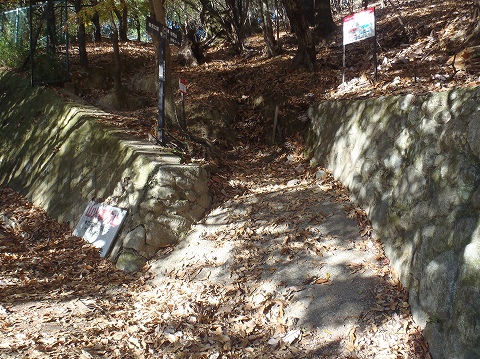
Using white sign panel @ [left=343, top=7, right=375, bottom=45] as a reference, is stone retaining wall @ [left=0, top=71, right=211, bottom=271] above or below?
below

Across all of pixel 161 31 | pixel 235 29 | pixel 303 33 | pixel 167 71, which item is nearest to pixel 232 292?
pixel 161 31

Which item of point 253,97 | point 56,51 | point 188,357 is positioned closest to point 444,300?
point 188,357

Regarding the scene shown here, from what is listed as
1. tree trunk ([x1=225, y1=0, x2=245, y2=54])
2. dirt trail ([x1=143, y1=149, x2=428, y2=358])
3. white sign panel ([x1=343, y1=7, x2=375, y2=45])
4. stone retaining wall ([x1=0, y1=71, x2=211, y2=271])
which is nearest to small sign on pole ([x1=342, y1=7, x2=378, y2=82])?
white sign panel ([x1=343, y1=7, x2=375, y2=45])

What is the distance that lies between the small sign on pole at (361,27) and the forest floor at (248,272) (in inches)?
28.9

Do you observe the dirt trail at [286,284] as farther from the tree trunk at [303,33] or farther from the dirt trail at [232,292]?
the tree trunk at [303,33]

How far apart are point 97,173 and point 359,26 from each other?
4.87 m

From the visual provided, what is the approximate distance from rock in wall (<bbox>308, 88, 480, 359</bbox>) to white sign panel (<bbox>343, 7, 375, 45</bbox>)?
1.72m

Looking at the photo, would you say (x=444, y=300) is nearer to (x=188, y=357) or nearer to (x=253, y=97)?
(x=188, y=357)

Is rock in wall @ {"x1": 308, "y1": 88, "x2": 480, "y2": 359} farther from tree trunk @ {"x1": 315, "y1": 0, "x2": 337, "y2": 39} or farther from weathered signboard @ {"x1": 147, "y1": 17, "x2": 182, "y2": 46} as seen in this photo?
tree trunk @ {"x1": 315, "y1": 0, "x2": 337, "y2": 39}

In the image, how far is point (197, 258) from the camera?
5.47 meters

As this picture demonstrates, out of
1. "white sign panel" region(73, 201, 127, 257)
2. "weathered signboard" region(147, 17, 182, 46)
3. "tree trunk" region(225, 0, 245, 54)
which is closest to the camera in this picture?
"white sign panel" region(73, 201, 127, 257)

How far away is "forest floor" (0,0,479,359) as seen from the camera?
4098 millimetres

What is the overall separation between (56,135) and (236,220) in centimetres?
438

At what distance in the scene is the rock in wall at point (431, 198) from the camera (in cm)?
349
